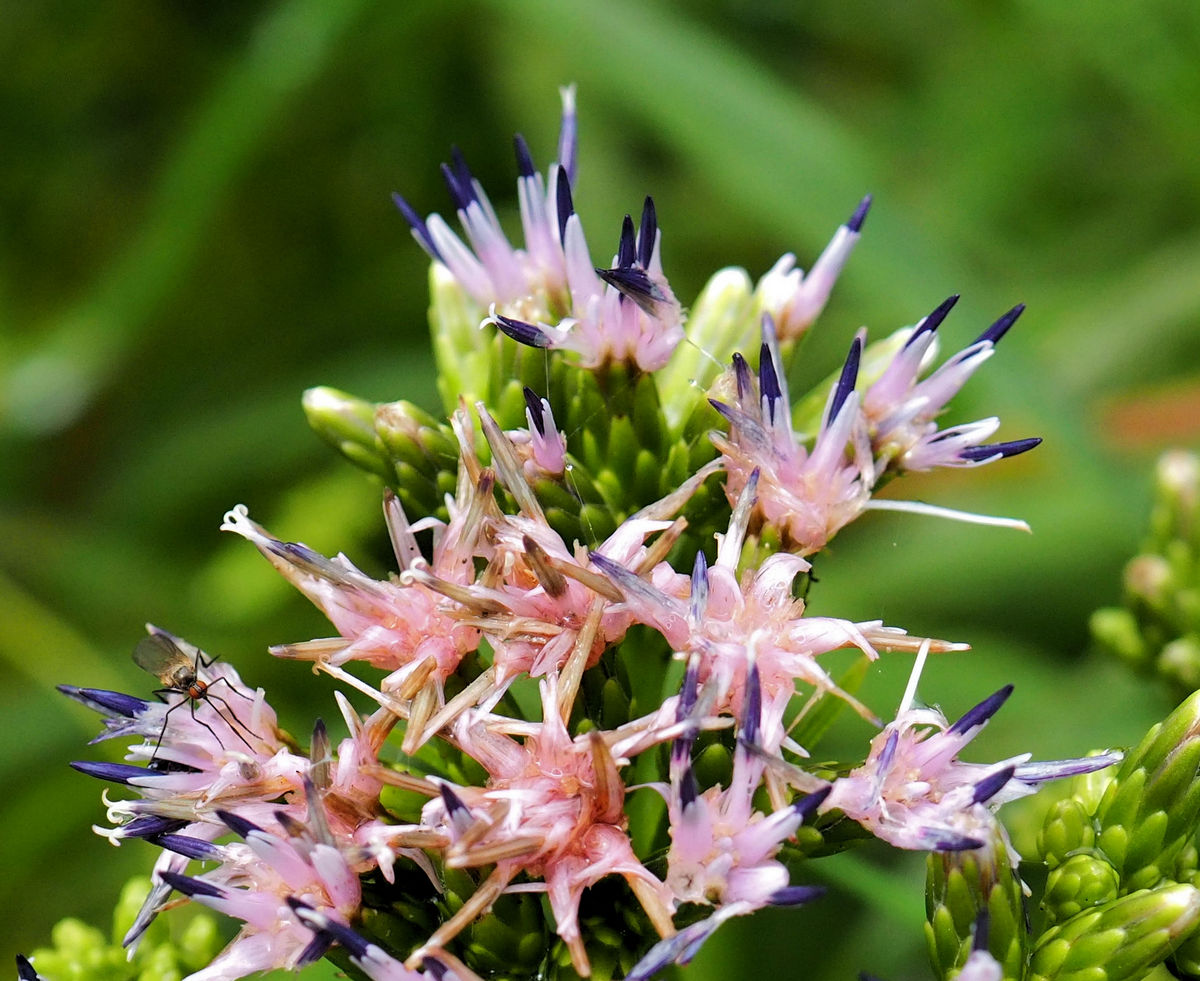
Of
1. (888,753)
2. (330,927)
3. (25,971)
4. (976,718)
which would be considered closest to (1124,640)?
(976,718)

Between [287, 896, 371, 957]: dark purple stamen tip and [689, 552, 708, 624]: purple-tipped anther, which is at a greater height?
[689, 552, 708, 624]: purple-tipped anther

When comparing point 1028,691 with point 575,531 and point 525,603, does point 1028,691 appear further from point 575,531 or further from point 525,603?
point 525,603

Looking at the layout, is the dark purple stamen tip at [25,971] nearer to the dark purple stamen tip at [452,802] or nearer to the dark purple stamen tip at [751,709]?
the dark purple stamen tip at [452,802]

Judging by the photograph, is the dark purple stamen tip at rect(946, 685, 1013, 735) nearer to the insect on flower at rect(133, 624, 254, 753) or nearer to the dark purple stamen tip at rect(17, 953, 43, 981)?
the insect on flower at rect(133, 624, 254, 753)

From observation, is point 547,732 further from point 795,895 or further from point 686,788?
point 795,895

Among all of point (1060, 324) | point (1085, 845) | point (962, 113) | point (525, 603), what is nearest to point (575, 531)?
point (525, 603)

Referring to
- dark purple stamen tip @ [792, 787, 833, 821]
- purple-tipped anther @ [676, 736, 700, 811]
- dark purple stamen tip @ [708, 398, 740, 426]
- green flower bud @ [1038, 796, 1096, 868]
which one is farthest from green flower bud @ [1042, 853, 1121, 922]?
dark purple stamen tip @ [708, 398, 740, 426]
